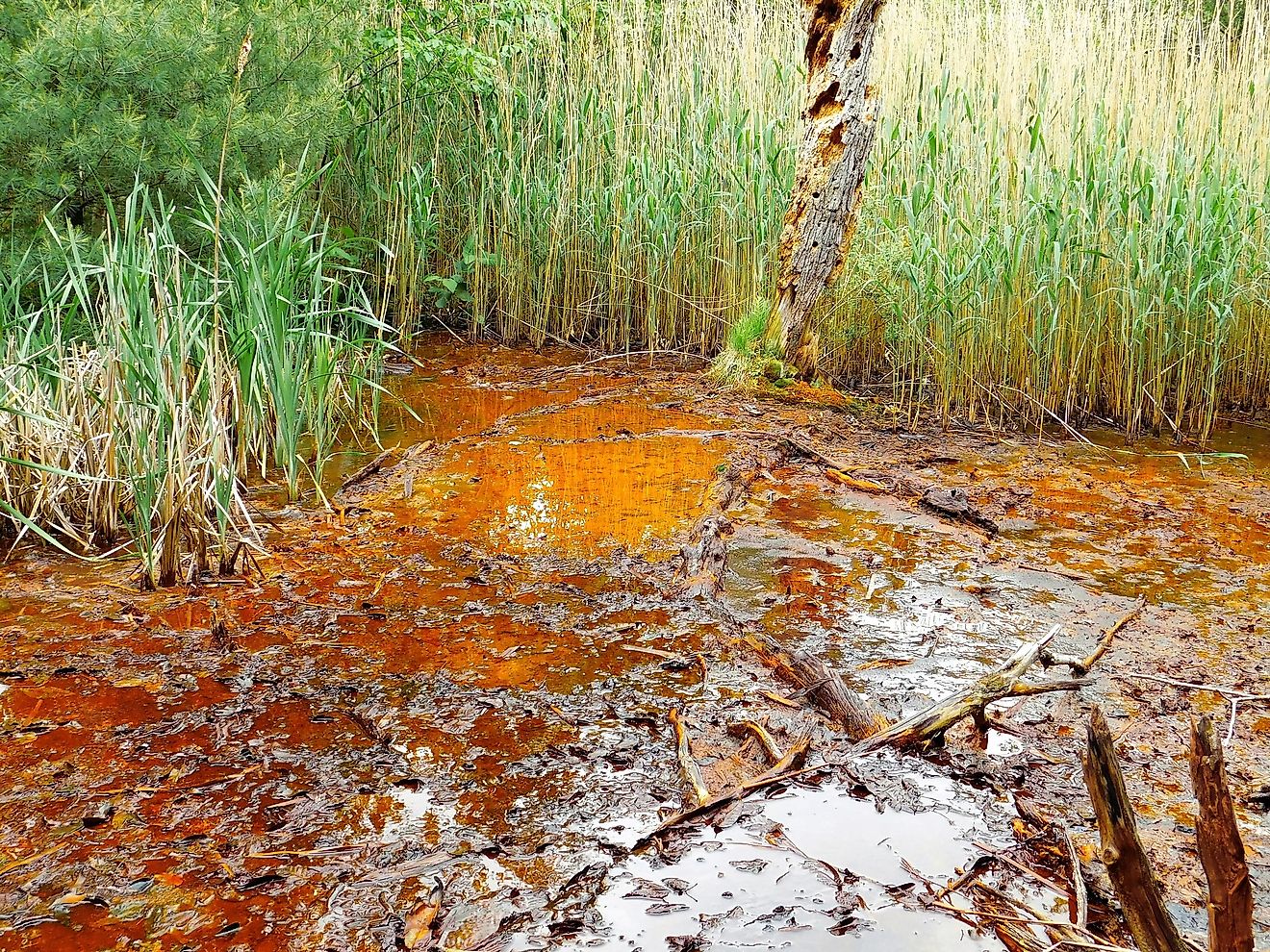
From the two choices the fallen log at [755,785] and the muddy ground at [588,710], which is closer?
the muddy ground at [588,710]

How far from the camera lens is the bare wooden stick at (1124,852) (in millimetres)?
1203

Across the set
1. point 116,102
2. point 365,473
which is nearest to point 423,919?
point 365,473

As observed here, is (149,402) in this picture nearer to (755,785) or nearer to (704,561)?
(704,561)

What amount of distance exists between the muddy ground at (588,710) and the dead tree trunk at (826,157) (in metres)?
1.41

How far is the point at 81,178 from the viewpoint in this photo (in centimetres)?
363

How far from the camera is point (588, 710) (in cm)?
218

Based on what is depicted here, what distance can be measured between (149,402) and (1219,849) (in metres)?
2.76

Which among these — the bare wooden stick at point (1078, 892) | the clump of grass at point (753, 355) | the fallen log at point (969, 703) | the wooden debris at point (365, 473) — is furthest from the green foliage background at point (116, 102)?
the bare wooden stick at point (1078, 892)

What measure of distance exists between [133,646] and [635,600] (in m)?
1.26

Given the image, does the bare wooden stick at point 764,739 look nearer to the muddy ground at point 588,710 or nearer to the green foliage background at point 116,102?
the muddy ground at point 588,710

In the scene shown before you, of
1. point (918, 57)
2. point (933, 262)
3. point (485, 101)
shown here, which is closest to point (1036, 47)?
point (918, 57)

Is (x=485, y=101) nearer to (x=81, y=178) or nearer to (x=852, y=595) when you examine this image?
(x=81, y=178)

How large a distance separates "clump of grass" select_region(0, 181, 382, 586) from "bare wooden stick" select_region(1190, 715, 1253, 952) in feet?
7.84

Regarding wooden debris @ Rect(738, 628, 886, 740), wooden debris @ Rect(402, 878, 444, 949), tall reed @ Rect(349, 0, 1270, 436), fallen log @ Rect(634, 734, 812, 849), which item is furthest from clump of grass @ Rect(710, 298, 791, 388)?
wooden debris @ Rect(402, 878, 444, 949)
